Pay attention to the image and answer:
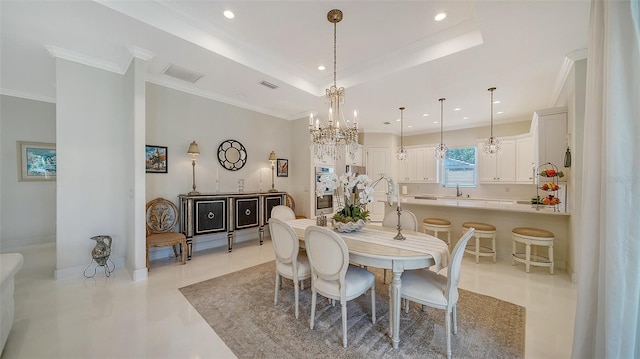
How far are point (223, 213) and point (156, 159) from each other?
138 centimetres

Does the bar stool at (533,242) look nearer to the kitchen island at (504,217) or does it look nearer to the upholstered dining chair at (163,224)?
the kitchen island at (504,217)

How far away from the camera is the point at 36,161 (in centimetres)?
466

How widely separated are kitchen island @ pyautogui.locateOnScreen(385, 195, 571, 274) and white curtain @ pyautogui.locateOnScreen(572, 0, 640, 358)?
292cm

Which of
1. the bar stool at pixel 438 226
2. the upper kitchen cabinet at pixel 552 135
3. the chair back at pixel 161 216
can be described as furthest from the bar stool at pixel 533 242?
the chair back at pixel 161 216

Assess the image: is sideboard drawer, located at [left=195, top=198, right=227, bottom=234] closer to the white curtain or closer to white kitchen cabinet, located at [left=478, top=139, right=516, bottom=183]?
the white curtain

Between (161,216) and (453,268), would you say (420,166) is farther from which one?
(161,216)

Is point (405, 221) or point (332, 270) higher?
point (405, 221)

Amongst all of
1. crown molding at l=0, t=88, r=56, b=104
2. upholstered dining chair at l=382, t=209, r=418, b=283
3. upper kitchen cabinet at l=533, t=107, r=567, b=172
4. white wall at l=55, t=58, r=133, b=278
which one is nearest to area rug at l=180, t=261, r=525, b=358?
upholstered dining chair at l=382, t=209, r=418, b=283

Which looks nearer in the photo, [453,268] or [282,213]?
[453,268]

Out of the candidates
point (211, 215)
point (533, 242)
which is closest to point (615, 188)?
point (533, 242)

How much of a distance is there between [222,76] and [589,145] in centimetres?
404

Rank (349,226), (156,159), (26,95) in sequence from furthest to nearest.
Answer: (26,95) < (156,159) < (349,226)

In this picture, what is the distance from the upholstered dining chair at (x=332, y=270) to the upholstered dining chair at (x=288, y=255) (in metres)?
0.24

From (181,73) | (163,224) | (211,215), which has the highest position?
(181,73)
